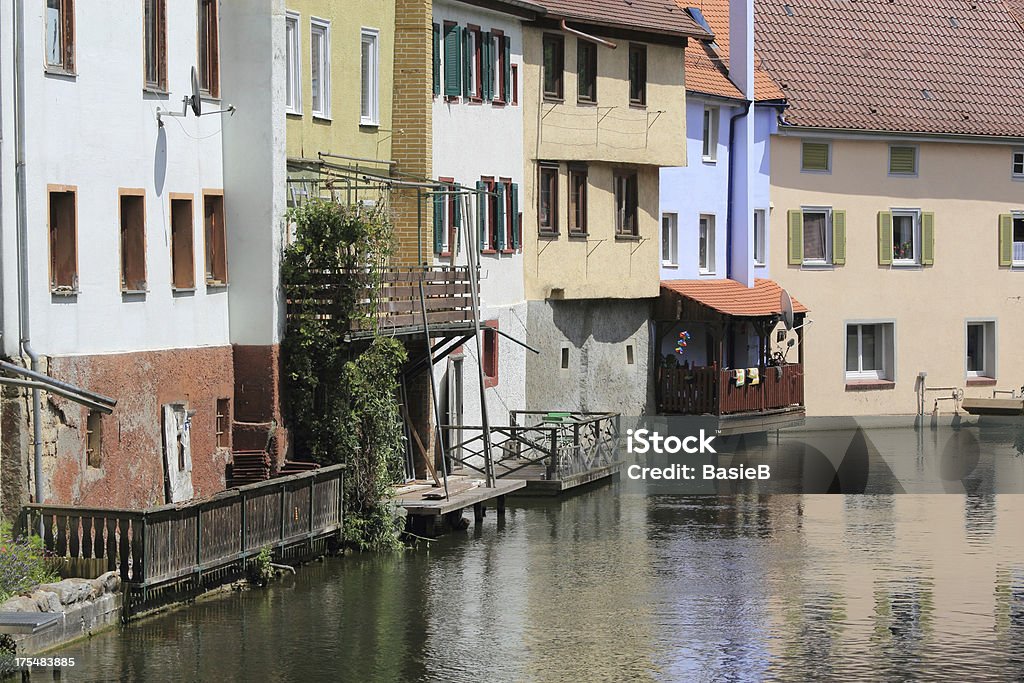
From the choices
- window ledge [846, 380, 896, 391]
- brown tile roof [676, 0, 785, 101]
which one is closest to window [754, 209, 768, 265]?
brown tile roof [676, 0, 785, 101]

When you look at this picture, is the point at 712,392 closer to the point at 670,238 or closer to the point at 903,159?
the point at 670,238

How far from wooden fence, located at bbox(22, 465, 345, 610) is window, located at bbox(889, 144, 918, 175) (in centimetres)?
3318

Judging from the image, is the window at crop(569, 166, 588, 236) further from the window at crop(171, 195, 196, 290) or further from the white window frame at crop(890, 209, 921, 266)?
the window at crop(171, 195, 196, 290)

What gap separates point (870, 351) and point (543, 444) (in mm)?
19423

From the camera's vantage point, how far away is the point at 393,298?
31828mm

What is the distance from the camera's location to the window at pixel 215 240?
30.2 meters

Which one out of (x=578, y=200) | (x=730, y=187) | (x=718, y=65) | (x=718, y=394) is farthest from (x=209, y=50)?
(x=718, y=65)

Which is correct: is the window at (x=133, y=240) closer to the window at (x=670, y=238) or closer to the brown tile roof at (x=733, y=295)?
the brown tile roof at (x=733, y=295)

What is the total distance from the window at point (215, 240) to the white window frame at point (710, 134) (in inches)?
972

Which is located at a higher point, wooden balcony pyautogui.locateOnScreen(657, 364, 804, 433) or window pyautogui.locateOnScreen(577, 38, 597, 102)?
window pyautogui.locateOnScreen(577, 38, 597, 102)

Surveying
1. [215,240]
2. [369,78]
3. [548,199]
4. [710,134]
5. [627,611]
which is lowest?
[627,611]

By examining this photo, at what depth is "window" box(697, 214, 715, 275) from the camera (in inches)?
2103

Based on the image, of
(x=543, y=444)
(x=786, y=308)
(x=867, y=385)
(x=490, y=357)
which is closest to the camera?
(x=543, y=444)

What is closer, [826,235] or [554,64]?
[554,64]
